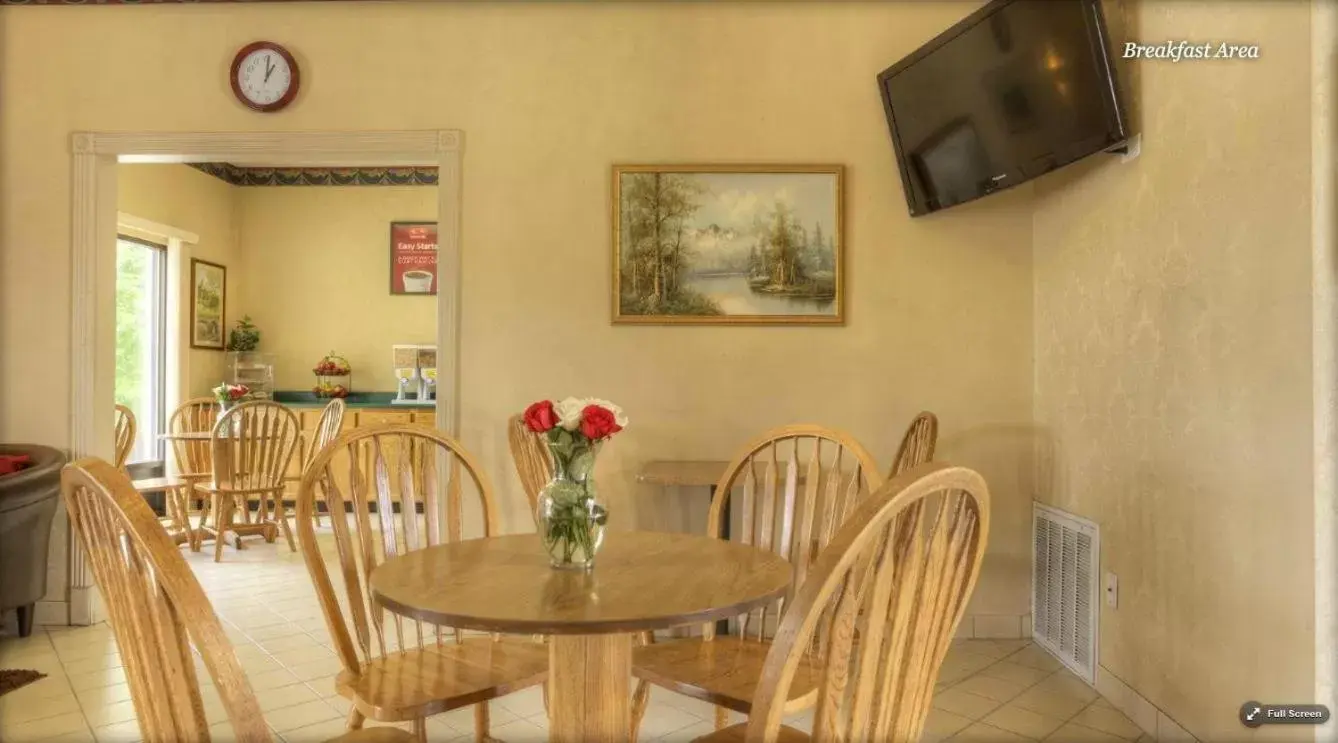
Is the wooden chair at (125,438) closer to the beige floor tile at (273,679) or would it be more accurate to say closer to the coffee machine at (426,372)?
the coffee machine at (426,372)

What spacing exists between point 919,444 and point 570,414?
1.42 m

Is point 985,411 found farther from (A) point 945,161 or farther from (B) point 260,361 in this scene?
(B) point 260,361

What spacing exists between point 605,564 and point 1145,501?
1847mm

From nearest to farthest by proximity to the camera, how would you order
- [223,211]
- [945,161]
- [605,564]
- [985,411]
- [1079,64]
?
1. [605,564]
2. [1079,64]
3. [945,161]
4. [985,411]
5. [223,211]

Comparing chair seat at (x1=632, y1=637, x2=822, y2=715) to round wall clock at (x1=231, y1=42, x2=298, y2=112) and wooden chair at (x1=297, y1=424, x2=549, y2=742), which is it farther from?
round wall clock at (x1=231, y1=42, x2=298, y2=112)

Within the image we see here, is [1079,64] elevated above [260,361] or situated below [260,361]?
above

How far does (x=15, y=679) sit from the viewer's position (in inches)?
116

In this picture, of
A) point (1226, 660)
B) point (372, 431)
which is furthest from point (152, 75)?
point (1226, 660)

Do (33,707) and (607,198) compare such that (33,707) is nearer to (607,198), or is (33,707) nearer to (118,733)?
(118,733)

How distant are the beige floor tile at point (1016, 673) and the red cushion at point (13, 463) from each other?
384cm

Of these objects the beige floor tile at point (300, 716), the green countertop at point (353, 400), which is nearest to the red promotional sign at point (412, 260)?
the green countertop at point (353, 400)

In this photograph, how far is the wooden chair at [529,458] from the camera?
317cm

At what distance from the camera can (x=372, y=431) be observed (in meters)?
2.06

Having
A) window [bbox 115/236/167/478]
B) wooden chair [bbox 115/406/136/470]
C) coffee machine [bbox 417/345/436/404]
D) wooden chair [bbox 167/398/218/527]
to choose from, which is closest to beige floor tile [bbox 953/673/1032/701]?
wooden chair [bbox 167/398/218/527]
